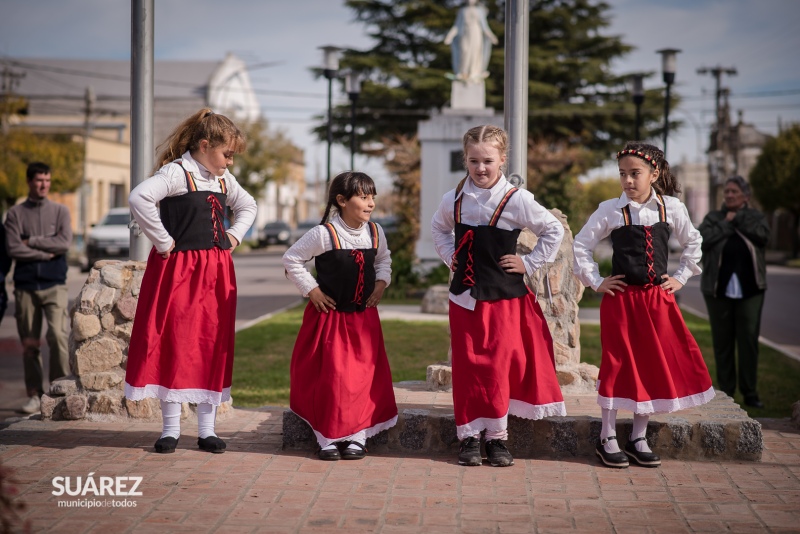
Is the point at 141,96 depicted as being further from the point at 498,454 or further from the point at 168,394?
the point at 498,454

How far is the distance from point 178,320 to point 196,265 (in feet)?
1.15

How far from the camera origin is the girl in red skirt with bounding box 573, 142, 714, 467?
5.05 meters

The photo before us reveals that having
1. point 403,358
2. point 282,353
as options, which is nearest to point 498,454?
point 403,358

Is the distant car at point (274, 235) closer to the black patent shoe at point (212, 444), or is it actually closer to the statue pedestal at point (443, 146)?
the statue pedestal at point (443, 146)

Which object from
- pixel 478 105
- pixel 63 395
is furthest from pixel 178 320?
pixel 478 105

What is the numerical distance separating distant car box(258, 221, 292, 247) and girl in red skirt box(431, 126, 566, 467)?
43.8 m

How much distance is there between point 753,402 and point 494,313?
3.76m

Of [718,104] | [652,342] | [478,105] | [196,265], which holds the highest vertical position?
[718,104]

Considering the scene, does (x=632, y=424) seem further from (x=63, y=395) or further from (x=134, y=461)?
(x=63, y=395)

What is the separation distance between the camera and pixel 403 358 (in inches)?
389

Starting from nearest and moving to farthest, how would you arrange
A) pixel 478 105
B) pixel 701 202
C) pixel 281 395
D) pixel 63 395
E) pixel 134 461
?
1. pixel 134 461
2. pixel 63 395
3. pixel 281 395
4. pixel 478 105
5. pixel 701 202

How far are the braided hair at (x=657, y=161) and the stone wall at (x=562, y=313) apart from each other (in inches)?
51.0

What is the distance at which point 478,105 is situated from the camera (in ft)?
61.0

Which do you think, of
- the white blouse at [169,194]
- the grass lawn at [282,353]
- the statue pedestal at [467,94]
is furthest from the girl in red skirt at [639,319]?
the statue pedestal at [467,94]
